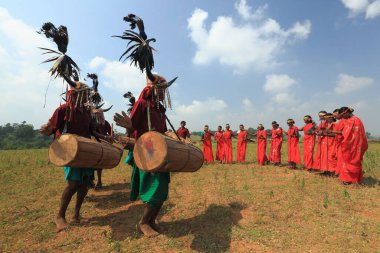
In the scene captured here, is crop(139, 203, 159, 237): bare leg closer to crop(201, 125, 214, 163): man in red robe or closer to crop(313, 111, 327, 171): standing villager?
crop(313, 111, 327, 171): standing villager

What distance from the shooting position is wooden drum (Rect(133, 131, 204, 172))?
3.98 metres

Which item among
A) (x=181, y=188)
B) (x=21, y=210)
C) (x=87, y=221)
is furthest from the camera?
(x=181, y=188)

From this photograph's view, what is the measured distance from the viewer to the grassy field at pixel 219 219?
14.7ft

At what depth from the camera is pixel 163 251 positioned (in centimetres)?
430

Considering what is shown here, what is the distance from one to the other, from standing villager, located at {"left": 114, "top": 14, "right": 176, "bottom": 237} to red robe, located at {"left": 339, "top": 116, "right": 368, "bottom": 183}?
580 cm

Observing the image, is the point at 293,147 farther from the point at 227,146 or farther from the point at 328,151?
the point at 227,146

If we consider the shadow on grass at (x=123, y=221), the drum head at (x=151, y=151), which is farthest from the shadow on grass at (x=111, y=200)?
the drum head at (x=151, y=151)

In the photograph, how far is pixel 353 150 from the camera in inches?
319

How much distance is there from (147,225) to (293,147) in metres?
8.64

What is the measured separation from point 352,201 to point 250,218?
2550mm

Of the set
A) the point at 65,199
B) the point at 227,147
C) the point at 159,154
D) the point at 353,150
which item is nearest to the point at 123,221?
the point at 65,199

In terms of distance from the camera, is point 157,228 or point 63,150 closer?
point 63,150

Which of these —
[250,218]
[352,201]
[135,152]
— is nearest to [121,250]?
[135,152]

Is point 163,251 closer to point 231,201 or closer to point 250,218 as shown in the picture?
point 250,218
